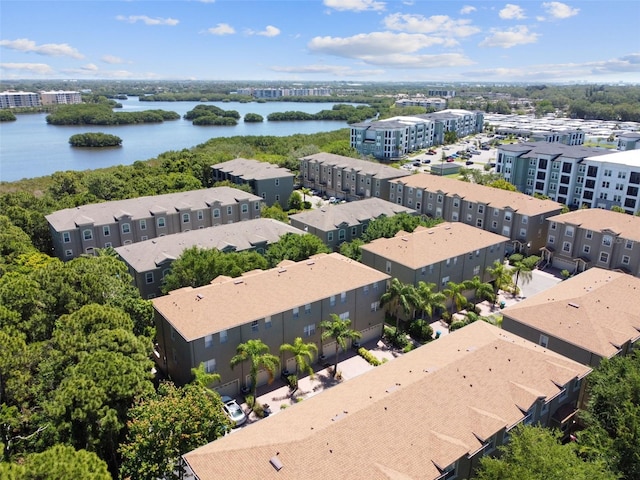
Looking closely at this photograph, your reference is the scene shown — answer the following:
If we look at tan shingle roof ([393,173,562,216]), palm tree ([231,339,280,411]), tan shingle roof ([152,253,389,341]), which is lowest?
palm tree ([231,339,280,411])

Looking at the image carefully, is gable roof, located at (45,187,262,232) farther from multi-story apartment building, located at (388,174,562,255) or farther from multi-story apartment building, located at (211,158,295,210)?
multi-story apartment building, located at (388,174,562,255)

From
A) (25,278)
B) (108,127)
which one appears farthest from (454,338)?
(108,127)

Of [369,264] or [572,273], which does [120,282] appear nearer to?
[369,264]

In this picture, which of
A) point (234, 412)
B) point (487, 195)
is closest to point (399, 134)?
point (487, 195)

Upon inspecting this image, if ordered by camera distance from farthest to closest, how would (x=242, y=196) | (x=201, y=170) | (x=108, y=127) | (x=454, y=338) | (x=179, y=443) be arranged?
(x=108, y=127)
(x=201, y=170)
(x=242, y=196)
(x=454, y=338)
(x=179, y=443)

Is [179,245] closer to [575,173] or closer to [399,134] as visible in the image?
[575,173]

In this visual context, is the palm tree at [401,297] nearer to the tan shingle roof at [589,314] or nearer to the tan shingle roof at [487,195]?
the tan shingle roof at [589,314]

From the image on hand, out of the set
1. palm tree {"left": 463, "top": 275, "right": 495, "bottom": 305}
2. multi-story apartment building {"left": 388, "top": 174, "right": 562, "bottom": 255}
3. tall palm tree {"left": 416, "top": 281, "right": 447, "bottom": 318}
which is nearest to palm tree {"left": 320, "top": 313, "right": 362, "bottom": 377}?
tall palm tree {"left": 416, "top": 281, "right": 447, "bottom": 318}
